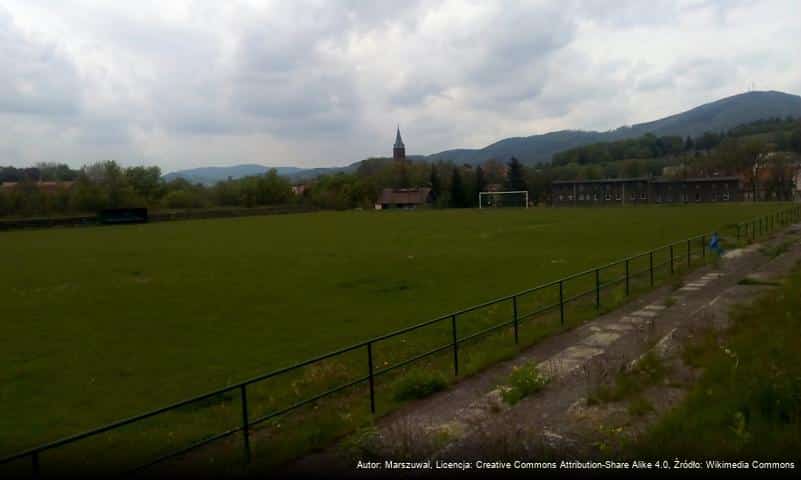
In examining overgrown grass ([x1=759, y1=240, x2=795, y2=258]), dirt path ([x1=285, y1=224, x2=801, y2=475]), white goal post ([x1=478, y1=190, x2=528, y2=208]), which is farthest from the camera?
white goal post ([x1=478, y1=190, x2=528, y2=208])

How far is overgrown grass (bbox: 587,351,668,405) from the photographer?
8.39 metres

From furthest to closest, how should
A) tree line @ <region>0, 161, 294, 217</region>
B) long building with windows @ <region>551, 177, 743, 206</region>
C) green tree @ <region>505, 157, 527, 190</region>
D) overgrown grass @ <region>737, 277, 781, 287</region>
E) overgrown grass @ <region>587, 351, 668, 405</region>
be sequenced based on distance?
green tree @ <region>505, 157, 527, 190</region> → long building with windows @ <region>551, 177, 743, 206</region> → tree line @ <region>0, 161, 294, 217</region> → overgrown grass @ <region>737, 277, 781, 287</region> → overgrown grass @ <region>587, 351, 668, 405</region>

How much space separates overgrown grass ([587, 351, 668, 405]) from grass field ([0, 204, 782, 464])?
7.35 metres

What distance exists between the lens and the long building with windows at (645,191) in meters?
126

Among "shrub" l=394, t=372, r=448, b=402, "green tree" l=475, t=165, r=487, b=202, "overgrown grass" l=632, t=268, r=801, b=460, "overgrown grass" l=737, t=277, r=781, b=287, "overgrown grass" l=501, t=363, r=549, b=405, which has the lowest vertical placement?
"overgrown grass" l=737, t=277, r=781, b=287

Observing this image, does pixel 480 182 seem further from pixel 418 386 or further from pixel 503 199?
pixel 418 386

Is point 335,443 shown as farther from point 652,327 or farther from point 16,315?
point 16,315

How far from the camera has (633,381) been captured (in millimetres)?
8922

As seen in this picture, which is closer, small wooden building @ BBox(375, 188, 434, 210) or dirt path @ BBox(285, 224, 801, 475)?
dirt path @ BBox(285, 224, 801, 475)

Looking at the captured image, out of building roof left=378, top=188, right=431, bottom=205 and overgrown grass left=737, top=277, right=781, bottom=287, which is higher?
building roof left=378, top=188, right=431, bottom=205

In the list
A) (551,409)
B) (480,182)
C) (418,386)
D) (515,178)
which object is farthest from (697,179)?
(551,409)

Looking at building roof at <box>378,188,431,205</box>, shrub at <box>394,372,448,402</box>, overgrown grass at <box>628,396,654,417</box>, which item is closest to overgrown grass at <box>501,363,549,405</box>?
shrub at <box>394,372,448,402</box>

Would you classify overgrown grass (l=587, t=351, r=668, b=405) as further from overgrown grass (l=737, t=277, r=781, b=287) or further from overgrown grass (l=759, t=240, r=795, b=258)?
overgrown grass (l=759, t=240, r=795, b=258)

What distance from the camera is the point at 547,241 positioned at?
4388 cm
